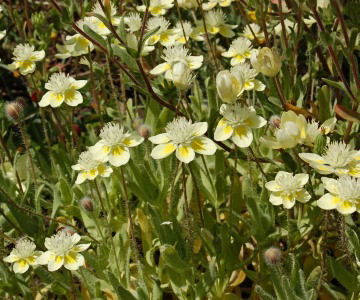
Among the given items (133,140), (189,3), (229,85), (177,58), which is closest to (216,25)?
(189,3)

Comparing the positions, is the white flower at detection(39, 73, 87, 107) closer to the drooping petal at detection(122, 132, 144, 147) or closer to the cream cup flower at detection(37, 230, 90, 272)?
the drooping petal at detection(122, 132, 144, 147)

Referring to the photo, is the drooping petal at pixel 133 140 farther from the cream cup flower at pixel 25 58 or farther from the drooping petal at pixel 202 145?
the cream cup flower at pixel 25 58

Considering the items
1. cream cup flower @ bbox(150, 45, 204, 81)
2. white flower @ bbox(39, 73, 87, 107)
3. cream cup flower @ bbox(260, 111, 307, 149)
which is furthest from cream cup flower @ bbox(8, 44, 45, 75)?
cream cup flower @ bbox(260, 111, 307, 149)

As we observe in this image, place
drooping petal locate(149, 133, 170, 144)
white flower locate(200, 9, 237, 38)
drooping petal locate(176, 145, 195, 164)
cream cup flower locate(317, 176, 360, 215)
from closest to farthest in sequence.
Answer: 1. cream cup flower locate(317, 176, 360, 215)
2. drooping petal locate(176, 145, 195, 164)
3. drooping petal locate(149, 133, 170, 144)
4. white flower locate(200, 9, 237, 38)

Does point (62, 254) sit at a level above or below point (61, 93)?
below

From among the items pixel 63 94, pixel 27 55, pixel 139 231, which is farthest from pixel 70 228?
pixel 27 55

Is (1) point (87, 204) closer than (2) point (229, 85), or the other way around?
(2) point (229, 85)

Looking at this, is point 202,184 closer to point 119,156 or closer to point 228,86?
point 119,156
